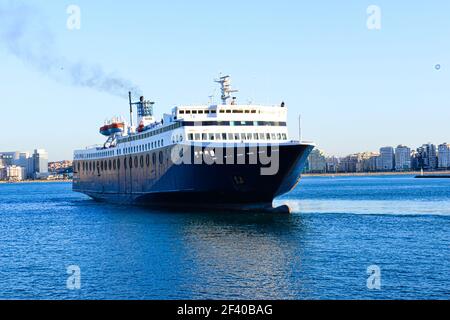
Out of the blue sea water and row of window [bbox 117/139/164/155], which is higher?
row of window [bbox 117/139/164/155]

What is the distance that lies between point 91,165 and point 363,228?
164 ft

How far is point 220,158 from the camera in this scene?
156 feet

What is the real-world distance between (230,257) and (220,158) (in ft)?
58.3

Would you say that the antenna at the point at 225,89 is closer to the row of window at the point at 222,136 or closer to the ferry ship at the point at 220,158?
the ferry ship at the point at 220,158

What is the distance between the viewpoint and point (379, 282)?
965 inches

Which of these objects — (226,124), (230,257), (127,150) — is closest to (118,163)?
(127,150)

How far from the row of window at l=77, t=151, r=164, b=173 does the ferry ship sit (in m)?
0.12

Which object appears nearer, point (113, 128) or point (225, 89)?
point (225, 89)

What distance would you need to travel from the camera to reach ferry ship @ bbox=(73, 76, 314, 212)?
46.5m

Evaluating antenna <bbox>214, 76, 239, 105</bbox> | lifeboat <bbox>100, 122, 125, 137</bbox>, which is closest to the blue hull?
antenna <bbox>214, 76, 239, 105</bbox>

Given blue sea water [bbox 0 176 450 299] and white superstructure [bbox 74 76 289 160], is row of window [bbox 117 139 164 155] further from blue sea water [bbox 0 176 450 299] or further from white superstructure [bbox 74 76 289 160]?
blue sea water [bbox 0 176 450 299]

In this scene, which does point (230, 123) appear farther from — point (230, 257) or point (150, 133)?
point (230, 257)
